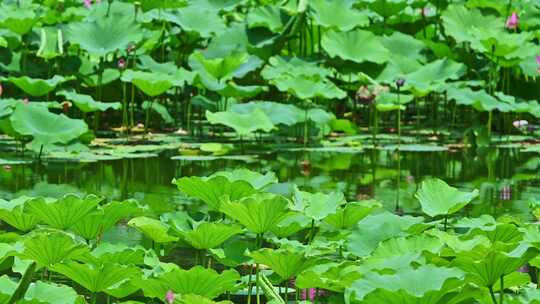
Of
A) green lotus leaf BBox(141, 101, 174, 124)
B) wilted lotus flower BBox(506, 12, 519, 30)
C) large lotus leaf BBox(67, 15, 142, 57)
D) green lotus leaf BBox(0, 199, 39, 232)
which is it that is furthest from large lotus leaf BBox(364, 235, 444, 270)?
wilted lotus flower BBox(506, 12, 519, 30)

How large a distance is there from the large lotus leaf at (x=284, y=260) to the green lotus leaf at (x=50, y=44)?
395 centimetres

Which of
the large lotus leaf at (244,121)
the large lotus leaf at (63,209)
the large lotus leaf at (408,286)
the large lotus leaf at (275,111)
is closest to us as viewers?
the large lotus leaf at (408,286)

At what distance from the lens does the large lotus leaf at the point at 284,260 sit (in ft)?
7.02

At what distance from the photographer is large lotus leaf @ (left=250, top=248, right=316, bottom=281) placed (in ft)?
7.02

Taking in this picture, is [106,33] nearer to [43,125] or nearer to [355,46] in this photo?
[355,46]

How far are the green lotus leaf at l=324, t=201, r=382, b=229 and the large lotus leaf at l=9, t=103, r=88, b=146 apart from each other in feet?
7.79

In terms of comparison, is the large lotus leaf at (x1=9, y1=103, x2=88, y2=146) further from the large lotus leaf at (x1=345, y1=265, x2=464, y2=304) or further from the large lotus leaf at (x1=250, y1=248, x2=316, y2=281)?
the large lotus leaf at (x1=345, y1=265, x2=464, y2=304)

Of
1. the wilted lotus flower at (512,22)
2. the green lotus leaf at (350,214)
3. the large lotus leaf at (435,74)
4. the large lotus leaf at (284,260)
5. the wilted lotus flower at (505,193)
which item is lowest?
the wilted lotus flower at (505,193)

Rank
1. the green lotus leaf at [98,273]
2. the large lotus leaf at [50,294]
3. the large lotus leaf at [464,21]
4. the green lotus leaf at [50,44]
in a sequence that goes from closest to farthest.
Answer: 1. the large lotus leaf at [50,294]
2. the green lotus leaf at [98,273]
3. the green lotus leaf at [50,44]
4. the large lotus leaf at [464,21]

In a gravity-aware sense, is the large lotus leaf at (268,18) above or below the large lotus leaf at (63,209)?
above

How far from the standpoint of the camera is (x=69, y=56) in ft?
20.6

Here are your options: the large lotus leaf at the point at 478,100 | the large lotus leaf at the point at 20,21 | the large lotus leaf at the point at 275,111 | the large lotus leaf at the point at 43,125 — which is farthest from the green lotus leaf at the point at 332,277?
the large lotus leaf at the point at 20,21

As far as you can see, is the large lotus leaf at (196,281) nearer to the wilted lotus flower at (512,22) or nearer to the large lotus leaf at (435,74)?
the large lotus leaf at (435,74)

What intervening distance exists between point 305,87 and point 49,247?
140 inches
